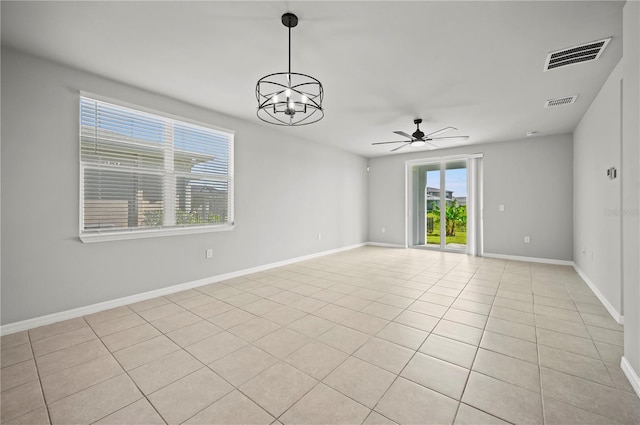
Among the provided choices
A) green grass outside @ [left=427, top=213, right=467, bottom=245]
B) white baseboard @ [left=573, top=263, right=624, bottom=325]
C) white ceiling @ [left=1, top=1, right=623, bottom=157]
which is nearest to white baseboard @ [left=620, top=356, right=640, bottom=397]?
white baseboard @ [left=573, top=263, right=624, bottom=325]

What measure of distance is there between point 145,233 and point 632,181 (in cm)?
469

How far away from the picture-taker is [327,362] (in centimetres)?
205

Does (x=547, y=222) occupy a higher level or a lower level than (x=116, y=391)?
higher

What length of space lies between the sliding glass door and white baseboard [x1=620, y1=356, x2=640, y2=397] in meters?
4.85

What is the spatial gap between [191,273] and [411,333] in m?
3.07

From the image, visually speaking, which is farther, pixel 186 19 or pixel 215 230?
pixel 215 230

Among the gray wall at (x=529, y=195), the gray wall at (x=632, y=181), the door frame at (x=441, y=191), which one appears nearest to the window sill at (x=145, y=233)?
Result: the gray wall at (x=632, y=181)

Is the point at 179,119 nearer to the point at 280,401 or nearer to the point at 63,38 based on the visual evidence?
the point at 63,38

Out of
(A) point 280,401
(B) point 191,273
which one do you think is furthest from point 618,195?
(B) point 191,273

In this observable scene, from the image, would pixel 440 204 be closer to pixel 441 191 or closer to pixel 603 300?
pixel 441 191

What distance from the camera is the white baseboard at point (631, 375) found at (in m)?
1.71

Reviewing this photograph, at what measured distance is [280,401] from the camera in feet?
5.43

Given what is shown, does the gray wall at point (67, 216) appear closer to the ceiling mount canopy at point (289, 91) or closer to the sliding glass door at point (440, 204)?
the ceiling mount canopy at point (289, 91)

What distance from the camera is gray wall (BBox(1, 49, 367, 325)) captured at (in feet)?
8.32
